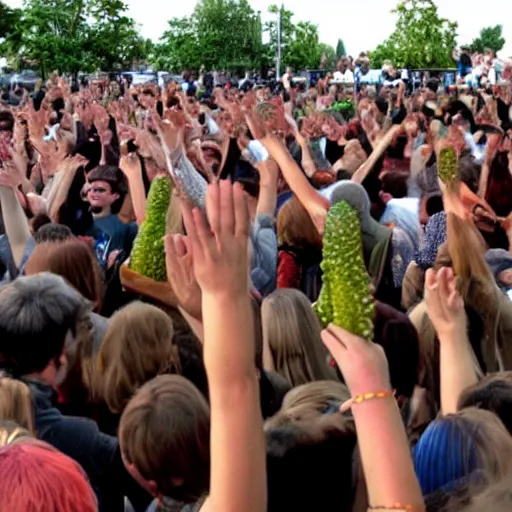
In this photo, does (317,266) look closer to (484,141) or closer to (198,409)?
(198,409)

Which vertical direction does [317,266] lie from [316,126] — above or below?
below

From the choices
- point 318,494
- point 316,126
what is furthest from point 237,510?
point 316,126

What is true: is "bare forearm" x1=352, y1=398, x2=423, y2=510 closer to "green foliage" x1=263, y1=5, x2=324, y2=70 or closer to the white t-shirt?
the white t-shirt

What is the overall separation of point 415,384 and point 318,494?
1093 millimetres

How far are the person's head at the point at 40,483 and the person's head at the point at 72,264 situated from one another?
6.25ft

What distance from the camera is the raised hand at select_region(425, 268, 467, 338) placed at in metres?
2.38

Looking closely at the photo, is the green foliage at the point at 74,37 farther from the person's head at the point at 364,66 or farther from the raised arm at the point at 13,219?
the raised arm at the point at 13,219

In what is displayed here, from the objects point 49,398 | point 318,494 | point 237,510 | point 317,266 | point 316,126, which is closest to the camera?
point 237,510

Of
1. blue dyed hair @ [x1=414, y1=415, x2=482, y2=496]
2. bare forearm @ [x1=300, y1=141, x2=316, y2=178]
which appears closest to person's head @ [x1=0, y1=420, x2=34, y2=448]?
blue dyed hair @ [x1=414, y1=415, x2=482, y2=496]

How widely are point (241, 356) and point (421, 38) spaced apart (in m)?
47.3

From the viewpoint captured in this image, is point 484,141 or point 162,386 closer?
point 162,386

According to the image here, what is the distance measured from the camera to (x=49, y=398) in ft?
8.65

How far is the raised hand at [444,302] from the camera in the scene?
2.38m

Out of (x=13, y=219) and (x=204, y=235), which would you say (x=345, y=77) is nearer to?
(x=13, y=219)
